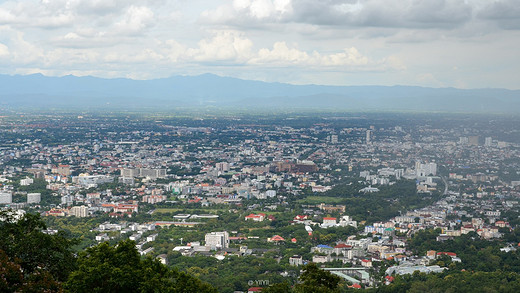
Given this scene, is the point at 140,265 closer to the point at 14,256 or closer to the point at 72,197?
the point at 14,256

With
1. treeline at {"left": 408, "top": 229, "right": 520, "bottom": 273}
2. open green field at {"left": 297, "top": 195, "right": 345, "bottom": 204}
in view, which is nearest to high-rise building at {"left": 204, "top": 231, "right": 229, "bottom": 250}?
treeline at {"left": 408, "top": 229, "right": 520, "bottom": 273}

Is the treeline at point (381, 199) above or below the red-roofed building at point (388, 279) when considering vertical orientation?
below

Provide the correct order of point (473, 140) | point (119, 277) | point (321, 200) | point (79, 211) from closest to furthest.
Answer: point (119, 277), point (79, 211), point (321, 200), point (473, 140)

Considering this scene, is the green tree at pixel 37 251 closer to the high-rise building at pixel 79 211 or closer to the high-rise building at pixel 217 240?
the high-rise building at pixel 217 240

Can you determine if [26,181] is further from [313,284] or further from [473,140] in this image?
[473,140]

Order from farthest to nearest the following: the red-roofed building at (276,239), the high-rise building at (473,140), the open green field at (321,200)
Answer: the high-rise building at (473,140) → the open green field at (321,200) → the red-roofed building at (276,239)

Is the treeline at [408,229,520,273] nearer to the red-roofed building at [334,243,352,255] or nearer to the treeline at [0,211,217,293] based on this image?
the red-roofed building at [334,243,352,255]

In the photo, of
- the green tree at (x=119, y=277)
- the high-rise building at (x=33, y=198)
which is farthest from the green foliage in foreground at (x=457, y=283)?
the high-rise building at (x=33, y=198)

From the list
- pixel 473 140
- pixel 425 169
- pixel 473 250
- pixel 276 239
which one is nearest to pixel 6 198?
pixel 276 239

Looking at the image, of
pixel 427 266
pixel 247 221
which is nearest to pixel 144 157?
pixel 247 221

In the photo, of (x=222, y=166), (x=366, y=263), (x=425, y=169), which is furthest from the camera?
(x=222, y=166)
